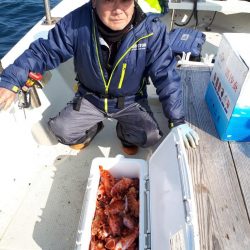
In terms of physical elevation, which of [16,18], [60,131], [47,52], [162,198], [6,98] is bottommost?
[16,18]

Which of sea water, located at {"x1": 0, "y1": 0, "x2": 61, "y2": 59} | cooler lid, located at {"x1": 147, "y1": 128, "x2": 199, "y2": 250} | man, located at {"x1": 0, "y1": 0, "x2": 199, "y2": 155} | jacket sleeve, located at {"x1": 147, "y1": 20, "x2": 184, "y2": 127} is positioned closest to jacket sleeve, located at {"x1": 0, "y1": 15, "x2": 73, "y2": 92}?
man, located at {"x1": 0, "y1": 0, "x2": 199, "y2": 155}

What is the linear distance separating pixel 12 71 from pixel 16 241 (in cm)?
107

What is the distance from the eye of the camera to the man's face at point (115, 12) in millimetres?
1749

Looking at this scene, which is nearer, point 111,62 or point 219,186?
point 219,186

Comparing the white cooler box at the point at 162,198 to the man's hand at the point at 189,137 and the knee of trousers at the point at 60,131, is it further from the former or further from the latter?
the knee of trousers at the point at 60,131

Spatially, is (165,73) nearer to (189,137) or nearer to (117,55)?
(117,55)

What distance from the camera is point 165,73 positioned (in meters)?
1.98

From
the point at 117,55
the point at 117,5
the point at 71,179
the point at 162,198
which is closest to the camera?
the point at 162,198

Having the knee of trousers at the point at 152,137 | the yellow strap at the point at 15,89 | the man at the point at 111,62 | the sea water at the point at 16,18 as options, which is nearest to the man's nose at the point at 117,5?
the man at the point at 111,62

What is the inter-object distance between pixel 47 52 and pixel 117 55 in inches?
19.8

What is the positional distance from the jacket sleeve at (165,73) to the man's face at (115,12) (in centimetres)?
22

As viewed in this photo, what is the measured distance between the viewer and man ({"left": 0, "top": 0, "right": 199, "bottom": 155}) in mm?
1832

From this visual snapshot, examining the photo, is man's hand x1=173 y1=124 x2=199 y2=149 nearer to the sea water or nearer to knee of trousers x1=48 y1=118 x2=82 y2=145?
knee of trousers x1=48 y1=118 x2=82 y2=145

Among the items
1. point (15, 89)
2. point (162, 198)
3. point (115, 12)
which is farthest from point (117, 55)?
point (162, 198)
